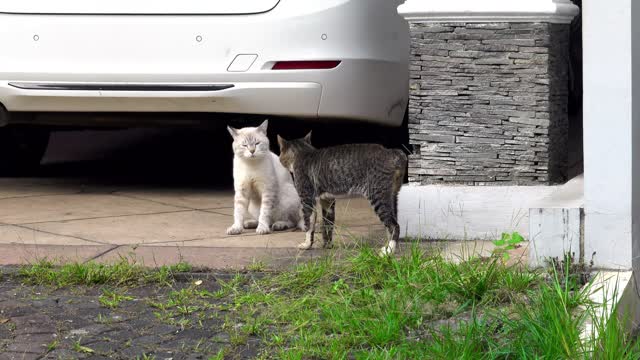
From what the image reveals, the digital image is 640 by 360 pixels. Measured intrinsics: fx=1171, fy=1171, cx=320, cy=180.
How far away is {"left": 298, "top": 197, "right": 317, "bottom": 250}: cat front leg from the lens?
17.0 feet

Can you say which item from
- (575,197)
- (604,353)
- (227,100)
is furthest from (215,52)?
(604,353)

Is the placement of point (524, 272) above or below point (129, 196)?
above

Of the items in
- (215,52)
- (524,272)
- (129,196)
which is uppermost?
(215,52)

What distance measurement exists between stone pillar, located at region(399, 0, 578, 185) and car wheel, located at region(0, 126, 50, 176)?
327cm

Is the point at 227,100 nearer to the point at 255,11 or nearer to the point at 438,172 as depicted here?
the point at 255,11

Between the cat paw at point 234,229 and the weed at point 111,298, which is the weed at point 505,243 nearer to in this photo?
the weed at point 111,298

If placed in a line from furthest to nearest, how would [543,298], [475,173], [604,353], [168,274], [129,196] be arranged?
[129,196], [475,173], [168,274], [543,298], [604,353]

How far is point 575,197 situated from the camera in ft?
16.1

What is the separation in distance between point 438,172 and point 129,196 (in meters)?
2.13

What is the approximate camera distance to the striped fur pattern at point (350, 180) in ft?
16.9

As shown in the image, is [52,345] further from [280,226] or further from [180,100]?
[180,100]

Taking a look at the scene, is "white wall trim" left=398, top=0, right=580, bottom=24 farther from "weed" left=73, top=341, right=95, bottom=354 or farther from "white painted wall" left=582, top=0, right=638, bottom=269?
"weed" left=73, top=341, right=95, bottom=354

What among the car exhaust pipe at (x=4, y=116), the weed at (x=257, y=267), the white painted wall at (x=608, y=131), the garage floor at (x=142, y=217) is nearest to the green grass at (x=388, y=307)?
the weed at (x=257, y=267)

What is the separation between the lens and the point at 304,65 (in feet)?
20.2
